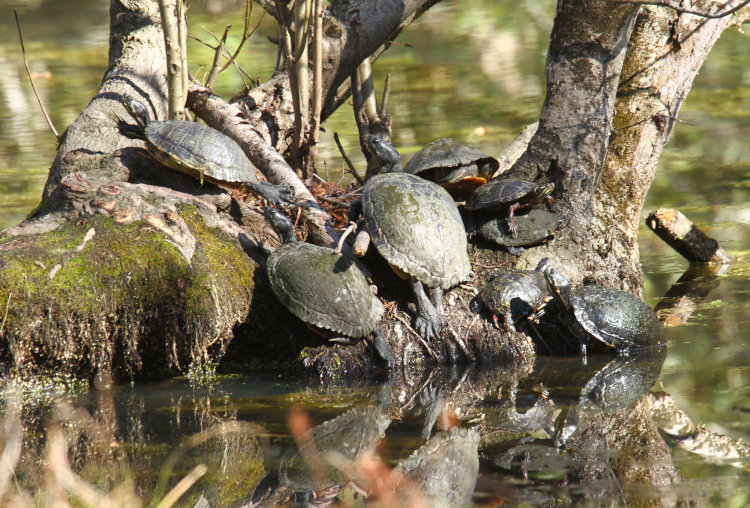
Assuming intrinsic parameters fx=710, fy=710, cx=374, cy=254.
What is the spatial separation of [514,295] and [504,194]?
2.35ft

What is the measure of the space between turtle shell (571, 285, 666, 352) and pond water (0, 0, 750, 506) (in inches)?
5.6

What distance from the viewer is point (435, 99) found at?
1026 centimetres

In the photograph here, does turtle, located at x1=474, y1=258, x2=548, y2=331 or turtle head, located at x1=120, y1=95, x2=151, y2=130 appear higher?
turtle head, located at x1=120, y1=95, x2=151, y2=130

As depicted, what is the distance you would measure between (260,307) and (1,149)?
6.27 meters

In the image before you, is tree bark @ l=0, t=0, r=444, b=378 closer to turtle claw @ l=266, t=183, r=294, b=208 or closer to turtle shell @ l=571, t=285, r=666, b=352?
turtle claw @ l=266, t=183, r=294, b=208

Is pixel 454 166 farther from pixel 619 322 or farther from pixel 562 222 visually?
pixel 619 322

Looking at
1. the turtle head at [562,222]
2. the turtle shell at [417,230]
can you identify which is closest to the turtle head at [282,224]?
the turtle shell at [417,230]

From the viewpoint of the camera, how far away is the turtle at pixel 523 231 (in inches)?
183

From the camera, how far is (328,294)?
3926mm

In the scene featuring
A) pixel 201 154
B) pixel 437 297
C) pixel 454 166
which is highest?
pixel 201 154

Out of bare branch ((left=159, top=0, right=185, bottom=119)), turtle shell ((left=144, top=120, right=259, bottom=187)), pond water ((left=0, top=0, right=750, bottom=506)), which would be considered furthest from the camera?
bare branch ((left=159, top=0, right=185, bottom=119))

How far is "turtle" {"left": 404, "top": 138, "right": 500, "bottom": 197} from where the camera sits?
4762mm

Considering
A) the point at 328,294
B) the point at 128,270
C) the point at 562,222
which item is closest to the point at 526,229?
the point at 562,222

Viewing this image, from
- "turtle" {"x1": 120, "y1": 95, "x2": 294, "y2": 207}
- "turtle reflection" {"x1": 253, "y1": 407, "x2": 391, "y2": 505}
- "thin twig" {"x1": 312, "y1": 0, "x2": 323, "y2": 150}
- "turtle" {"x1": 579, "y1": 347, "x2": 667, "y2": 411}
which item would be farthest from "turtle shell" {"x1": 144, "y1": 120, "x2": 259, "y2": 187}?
"turtle" {"x1": 579, "y1": 347, "x2": 667, "y2": 411}
